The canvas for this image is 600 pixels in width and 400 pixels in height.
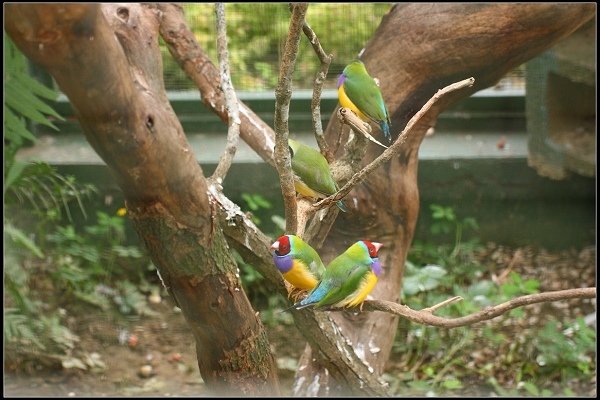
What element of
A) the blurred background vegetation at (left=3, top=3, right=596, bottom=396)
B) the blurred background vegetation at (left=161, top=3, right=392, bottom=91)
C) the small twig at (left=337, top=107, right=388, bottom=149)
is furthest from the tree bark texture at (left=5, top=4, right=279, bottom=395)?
the blurred background vegetation at (left=161, top=3, right=392, bottom=91)

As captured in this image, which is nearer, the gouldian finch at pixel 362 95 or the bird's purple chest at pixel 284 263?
the bird's purple chest at pixel 284 263

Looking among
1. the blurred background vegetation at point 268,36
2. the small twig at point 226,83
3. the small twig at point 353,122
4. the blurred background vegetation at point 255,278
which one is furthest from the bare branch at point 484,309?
the blurred background vegetation at point 268,36

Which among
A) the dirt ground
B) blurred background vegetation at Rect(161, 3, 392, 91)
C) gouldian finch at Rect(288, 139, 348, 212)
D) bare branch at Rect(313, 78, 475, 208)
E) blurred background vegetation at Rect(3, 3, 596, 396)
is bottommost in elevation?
the dirt ground

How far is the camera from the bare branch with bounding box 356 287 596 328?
1.34 m

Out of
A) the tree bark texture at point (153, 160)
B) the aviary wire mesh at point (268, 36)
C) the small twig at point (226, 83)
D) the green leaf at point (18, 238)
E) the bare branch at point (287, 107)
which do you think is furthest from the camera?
the aviary wire mesh at point (268, 36)

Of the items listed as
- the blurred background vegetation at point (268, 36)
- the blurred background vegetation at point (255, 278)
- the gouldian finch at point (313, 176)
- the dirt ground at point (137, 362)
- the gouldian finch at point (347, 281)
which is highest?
the blurred background vegetation at point (268, 36)

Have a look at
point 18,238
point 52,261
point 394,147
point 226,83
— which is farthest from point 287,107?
point 52,261

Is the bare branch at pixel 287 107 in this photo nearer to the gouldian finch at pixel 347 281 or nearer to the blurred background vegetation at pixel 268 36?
the gouldian finch at pixel 347 281

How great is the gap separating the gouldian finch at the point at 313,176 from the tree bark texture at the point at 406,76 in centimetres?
35

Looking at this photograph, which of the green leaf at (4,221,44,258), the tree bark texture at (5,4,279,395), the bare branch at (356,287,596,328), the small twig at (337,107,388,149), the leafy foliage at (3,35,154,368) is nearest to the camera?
the tree bark texture at (5,4,279,395)

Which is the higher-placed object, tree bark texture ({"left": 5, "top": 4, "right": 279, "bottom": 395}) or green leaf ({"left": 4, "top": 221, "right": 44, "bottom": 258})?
tree bark texture ({"left": 5, "top": 4, "right": 279, "bottom": 395})

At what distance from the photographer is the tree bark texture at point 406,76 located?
6.53 ft

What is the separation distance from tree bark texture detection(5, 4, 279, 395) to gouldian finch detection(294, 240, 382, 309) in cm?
15

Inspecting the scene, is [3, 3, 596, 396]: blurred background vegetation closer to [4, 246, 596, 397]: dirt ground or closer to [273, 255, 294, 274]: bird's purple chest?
[4, 246, 596, 397]: dirt ground
